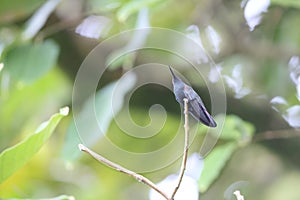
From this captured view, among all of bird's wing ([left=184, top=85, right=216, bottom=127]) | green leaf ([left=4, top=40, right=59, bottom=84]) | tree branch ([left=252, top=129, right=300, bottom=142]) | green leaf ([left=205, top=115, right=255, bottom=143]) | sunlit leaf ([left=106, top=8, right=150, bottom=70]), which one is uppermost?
bird's wing ([left=184, top=85, right=216, bottom=127])

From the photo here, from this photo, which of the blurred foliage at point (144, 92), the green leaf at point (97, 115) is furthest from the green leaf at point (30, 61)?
the green leaf at point (97, 115)

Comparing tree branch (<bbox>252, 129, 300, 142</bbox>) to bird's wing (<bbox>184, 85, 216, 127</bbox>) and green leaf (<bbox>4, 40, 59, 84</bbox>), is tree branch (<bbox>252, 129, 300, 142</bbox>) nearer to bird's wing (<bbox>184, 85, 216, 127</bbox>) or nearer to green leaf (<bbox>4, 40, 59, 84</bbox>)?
green leaf (<bbox>4, 40, 59, 84</bbox>)

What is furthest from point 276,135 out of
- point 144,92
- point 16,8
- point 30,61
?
point 16,8

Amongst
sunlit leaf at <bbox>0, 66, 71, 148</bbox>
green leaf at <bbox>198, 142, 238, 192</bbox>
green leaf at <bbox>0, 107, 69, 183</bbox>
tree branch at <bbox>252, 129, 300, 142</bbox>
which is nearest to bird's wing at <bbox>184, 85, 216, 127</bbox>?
green leaf at <bbox>0, 107, 69, 183</bbox>

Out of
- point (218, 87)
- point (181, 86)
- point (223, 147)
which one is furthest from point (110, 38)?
point (181, 86)

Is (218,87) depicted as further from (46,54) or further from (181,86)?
(46,54)

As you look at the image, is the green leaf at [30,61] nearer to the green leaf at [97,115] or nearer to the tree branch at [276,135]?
the green leaf at [97,115]
